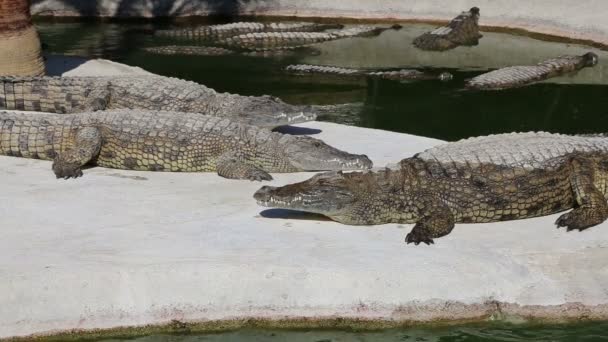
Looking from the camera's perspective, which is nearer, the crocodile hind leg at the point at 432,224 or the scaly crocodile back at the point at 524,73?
the crocodile hind leg at the point at 432,224

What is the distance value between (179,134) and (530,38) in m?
10.1

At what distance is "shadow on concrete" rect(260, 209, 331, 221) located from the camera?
7655 mm

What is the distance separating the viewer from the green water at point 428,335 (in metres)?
6.50

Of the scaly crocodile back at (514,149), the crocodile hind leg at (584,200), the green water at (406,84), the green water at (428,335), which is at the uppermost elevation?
the scaly crocodile back at (514,149)

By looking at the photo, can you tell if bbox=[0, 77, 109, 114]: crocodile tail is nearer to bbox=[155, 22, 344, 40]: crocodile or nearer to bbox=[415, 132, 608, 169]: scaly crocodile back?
bbox=[415, 132, 608, 169]: scaly crocodile back

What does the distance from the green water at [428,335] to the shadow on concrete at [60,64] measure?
7439mm

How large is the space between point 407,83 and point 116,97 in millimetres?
4927

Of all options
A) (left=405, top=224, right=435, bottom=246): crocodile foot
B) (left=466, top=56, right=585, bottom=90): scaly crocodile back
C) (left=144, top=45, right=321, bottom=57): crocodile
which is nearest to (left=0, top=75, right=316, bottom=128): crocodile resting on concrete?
(left=405, top=224, right=435, bottom=246): crocodile foot

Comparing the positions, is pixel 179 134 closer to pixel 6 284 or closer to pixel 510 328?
pixel 6 284

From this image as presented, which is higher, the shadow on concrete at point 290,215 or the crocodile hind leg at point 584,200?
the crocodile hind leg at point 584,200

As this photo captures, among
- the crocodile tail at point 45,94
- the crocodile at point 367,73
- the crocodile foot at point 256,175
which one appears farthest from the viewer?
the crocodile at point 367,73

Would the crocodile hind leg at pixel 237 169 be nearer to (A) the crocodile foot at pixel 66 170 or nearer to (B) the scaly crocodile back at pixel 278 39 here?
(A) the crocodile foot at pixel 66 170

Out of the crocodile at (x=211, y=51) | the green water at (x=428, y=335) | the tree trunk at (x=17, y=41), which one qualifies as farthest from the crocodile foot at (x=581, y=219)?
the crocodile at (x=211, y=51)

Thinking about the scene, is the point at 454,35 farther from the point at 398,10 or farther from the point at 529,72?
the point at 529,72
